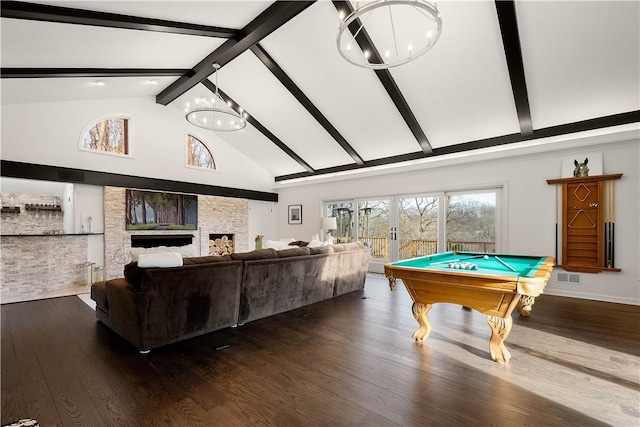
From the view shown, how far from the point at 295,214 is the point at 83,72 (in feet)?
20.6

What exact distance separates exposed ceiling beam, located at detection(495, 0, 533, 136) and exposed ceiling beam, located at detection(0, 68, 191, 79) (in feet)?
17.0

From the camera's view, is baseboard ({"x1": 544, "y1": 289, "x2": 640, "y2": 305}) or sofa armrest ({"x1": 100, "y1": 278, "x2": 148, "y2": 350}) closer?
sofa armrest ({"x1": 100, "y1": 278, "x2": 148, "y2": 350})

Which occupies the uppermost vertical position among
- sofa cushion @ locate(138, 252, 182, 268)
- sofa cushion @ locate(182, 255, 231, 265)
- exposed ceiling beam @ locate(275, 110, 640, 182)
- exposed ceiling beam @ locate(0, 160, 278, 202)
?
exposed ceiling beam @ locate(275, 110, 640, 182)

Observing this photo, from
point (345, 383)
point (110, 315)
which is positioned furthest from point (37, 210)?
point (345, 383)

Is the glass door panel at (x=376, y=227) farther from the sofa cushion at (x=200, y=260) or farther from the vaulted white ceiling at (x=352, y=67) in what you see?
the sofa cushion at (x=200, y=260)

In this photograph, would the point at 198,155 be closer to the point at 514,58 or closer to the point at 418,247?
the point at 418,247

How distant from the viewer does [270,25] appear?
4.10 meters

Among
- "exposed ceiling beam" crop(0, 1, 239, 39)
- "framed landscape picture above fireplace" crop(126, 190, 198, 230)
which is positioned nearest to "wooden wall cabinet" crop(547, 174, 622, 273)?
"exposed ceiling beam" crop(0, 1, 239, 39)

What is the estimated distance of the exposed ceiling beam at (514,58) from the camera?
358cm

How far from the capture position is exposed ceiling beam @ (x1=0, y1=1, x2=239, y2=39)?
8.92 feet

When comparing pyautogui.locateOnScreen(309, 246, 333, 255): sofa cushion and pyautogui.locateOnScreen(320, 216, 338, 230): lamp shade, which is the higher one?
pyautogui.locateOnScreen(320, 216, 338, 230): lamp shade

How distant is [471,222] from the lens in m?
Result: 6.36

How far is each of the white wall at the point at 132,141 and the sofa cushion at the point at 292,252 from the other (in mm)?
4877

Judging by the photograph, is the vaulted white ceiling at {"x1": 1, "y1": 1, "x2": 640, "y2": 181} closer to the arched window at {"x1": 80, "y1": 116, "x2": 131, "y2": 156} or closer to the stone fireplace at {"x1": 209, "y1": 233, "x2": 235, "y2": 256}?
the arched window at {"x1": 80, "y1": 116, "x2": 131, "y2": 156}
